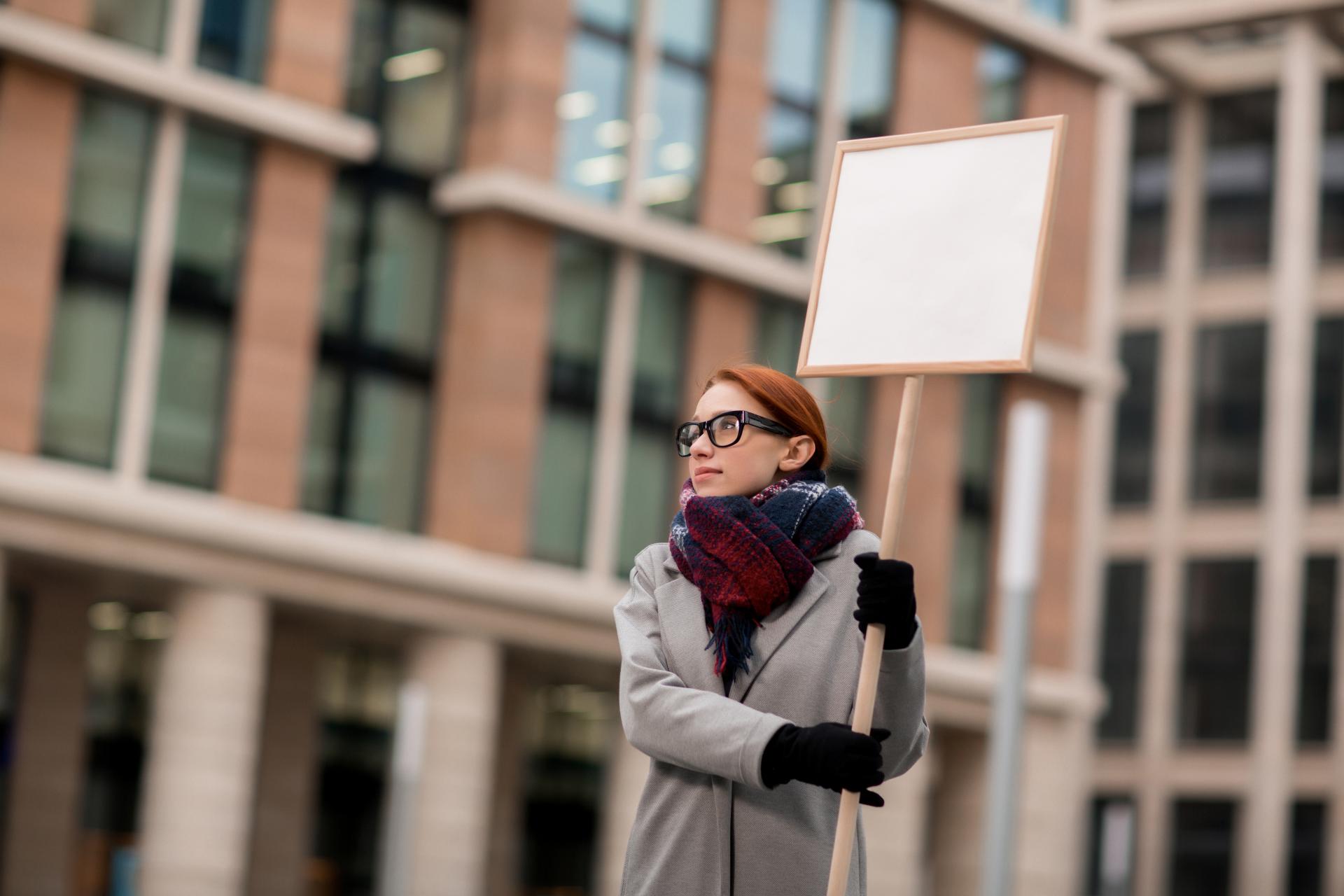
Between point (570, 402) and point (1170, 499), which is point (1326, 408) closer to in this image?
point (1170, 499)

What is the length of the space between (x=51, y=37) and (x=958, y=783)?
18.4m

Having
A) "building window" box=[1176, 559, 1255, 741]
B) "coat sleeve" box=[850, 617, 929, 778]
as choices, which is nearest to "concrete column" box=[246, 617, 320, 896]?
"building window" box=[1176, 559, 1255, 741]

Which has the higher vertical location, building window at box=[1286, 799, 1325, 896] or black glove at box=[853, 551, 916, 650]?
black glove at box=[853, 551, 916, 650]

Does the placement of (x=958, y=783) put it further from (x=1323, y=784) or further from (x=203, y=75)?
(x=203, y=75)

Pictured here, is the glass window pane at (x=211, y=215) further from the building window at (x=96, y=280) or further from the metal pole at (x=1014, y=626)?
the metal pole at (x=1014, y=626)

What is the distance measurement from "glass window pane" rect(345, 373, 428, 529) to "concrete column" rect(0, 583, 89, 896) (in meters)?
3.72

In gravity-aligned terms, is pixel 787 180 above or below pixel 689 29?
below

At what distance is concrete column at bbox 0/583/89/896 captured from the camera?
2516 cm

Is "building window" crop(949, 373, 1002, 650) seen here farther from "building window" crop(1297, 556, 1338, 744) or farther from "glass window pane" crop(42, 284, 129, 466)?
"building window" crop(1297, 556, 1338, 744)

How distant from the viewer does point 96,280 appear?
23766 millimetres

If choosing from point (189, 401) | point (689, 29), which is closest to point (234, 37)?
point (189, 401)

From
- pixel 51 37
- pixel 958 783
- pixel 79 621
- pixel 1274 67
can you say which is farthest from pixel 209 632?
pixel 1274 67

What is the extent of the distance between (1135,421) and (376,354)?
25.9 meters

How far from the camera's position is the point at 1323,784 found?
43.2 metres
